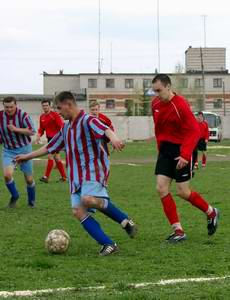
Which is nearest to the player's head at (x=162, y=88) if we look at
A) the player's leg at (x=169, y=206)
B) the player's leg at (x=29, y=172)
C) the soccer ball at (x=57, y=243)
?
the player's leg at (x=169, y=206)

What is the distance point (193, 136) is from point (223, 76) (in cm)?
8668

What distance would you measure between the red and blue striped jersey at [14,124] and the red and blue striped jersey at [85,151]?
4076 mm

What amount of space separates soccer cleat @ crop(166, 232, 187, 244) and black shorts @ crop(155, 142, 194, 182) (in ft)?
2.21

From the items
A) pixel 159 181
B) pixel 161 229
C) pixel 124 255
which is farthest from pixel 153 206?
pixel 124 255

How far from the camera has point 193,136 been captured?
8391 millimetres

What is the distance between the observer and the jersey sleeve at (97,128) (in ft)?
25.2

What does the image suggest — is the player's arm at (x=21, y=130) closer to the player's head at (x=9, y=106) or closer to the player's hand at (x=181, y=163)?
the player's head at (x=9, y=106)

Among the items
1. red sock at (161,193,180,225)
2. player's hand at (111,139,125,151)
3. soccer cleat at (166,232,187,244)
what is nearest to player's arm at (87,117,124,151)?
player's hand at (111,139,125,151)

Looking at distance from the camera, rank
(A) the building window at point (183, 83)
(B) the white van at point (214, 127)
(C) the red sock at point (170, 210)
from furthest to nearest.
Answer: (A) the building window at point (183, 83)
(B) the white van at point (214, 127)
(C) the red sock at point (170, 210)

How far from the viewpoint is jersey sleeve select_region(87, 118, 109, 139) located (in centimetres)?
768

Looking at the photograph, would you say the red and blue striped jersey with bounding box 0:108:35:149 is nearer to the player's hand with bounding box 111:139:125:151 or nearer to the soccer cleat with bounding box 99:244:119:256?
the soccer cleat with bounding box 99:244:119:256

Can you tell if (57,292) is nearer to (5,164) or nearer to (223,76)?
(5,164)

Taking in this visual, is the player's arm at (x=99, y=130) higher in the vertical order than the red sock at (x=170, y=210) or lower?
higher

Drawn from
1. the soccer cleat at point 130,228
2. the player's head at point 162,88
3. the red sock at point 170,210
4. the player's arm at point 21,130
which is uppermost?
the player's head at point 162,88
